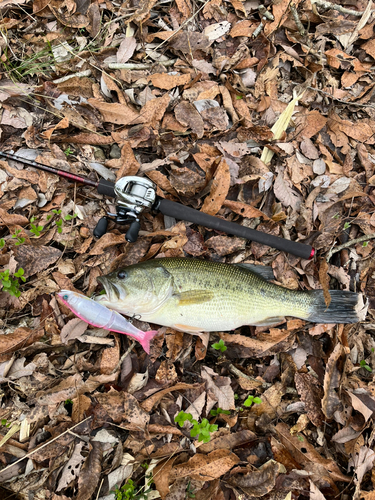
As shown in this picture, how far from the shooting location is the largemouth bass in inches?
142

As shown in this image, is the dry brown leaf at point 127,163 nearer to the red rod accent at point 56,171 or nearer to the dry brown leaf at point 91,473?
the red rod accent at point 56,171

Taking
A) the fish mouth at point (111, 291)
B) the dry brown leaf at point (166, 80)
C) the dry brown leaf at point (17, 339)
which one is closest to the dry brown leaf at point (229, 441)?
the fish mouth at point (111, 291)

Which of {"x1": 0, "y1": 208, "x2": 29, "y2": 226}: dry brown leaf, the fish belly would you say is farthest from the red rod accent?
the fish belly

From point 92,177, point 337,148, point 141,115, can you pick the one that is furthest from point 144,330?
point 337,148

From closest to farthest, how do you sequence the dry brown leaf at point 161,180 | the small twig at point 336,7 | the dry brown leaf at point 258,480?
the dry brown leaf at point 258,480 → the dry brown leaf at point 161,180 → the small twig at point 336,7

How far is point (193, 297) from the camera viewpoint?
3709 millimetres

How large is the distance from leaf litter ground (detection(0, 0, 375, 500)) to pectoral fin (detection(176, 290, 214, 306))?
0.48 metres

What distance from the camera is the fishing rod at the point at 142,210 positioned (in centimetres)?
365

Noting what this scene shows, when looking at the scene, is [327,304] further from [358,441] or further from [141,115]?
[141,115]

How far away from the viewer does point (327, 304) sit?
3924 mm

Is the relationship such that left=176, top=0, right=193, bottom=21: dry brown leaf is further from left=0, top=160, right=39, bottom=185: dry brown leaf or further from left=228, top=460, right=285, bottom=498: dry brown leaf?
left=228, top=460, right=285, bottom=498: dry brown leaf

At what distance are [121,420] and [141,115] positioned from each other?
Result: 3566 mm

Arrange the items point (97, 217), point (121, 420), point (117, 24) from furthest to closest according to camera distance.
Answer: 1. point (117, 24)
2. point (97, 217)
3. point (121, 420)

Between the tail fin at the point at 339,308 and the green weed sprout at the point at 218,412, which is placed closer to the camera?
the green weed sprout at the point at 218,412
